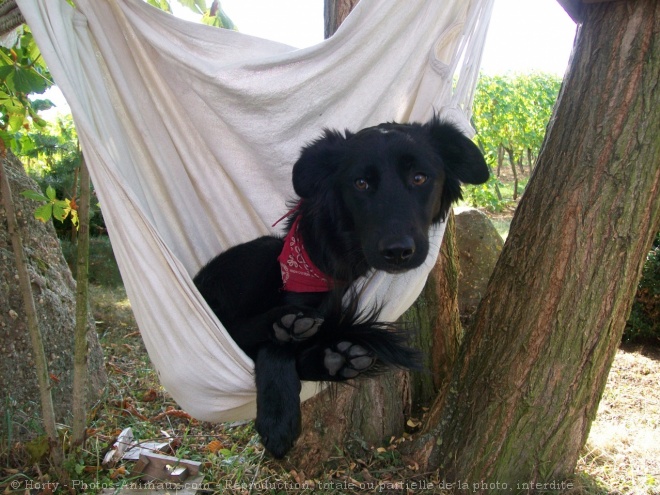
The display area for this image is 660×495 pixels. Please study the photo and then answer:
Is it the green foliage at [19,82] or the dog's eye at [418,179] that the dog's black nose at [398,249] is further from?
the green foliage at [19,82]

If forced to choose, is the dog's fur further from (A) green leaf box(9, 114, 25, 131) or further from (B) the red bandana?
(A) green leaf box(9, 114, 25, 131)

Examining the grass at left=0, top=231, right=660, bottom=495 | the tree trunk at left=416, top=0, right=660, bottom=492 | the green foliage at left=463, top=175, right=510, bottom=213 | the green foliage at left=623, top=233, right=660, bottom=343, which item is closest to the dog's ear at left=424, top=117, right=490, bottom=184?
the tree trunk at left=416, top=0, right=660, bottom=492

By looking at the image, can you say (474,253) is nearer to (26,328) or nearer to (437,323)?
(437,323)

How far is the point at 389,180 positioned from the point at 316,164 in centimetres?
29

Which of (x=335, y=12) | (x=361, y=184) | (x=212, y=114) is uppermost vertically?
(x=335, y=12)

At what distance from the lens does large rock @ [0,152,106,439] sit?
2.86 m

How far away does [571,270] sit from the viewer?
2.15m

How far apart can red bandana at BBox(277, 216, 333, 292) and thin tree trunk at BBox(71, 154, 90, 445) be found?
0.83 metres

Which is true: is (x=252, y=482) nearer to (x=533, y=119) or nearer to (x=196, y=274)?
(x=196, y=274)

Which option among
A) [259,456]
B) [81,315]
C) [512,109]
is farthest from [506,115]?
[81,315]

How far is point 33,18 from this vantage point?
1805mm

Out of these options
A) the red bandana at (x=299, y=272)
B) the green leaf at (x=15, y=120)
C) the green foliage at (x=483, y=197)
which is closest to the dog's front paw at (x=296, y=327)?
the red bandana at (x=299, y=272)

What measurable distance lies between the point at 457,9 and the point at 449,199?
711 millimetres

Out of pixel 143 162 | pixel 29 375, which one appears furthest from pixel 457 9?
pixel 29 375
